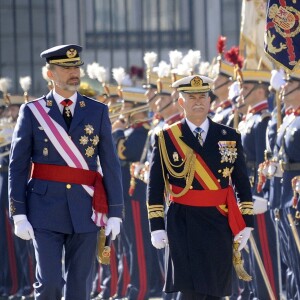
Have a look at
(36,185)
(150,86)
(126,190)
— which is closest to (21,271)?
(126,190)

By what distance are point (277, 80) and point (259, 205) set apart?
116 cm

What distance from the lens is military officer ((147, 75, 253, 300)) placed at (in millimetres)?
9070

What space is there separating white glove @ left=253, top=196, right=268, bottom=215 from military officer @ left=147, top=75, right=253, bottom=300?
1.70 metres

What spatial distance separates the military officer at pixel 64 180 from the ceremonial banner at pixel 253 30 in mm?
4956

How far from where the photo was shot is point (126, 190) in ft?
44.6

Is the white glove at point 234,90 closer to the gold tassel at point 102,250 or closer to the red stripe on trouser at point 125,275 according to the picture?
the red stripe on trouser at point 125,275

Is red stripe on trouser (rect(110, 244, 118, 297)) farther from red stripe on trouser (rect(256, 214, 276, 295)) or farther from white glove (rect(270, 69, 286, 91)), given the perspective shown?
white glove (rect(270, 69, 286, 91))

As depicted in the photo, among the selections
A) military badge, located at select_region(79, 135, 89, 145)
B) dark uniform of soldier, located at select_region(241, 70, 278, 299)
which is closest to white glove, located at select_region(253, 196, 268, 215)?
dark uniform of soldier, located at select_region(241, 70, 278, 299)

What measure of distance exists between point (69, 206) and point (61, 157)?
29 centimetres

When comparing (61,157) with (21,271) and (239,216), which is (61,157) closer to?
(239,216)

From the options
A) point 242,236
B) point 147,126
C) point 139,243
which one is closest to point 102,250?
point 242,236

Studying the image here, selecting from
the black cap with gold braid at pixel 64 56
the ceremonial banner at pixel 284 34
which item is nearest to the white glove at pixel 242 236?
the black cap with gold braid at pixel 64 56

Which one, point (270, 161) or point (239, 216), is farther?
point (270, 161)

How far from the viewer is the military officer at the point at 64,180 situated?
8.94 meters
